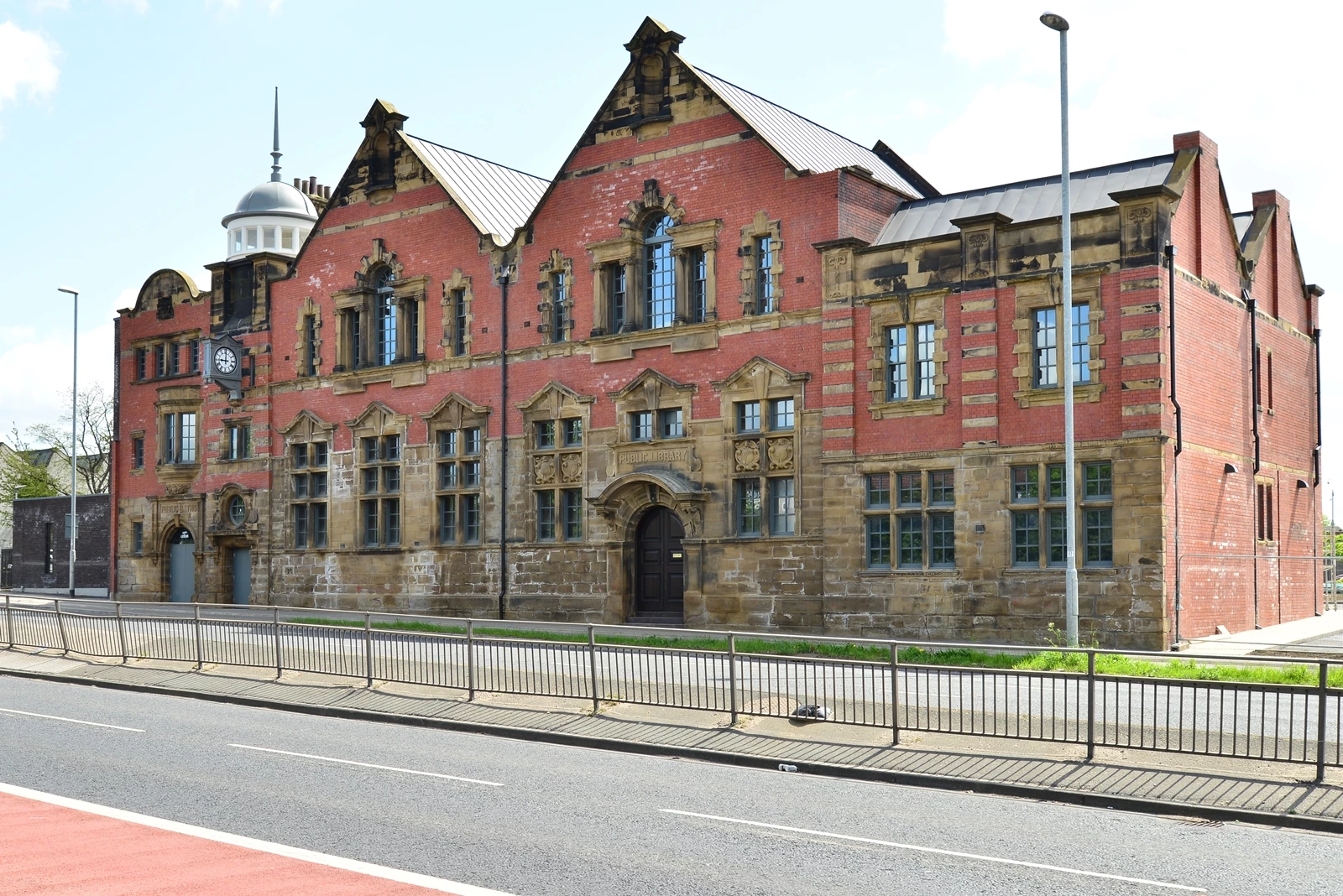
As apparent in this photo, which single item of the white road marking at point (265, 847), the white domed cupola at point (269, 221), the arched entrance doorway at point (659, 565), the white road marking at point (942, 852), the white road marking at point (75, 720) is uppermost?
the white domed cupola at point (269, 221)

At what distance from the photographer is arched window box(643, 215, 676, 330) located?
35.1m

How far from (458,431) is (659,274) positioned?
26.0ft

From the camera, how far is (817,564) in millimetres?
31469

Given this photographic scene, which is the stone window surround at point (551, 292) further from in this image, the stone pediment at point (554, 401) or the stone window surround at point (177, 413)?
the stone window surround at point (177, 413)

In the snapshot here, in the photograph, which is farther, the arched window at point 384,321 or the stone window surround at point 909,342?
the arched window at point 384,321

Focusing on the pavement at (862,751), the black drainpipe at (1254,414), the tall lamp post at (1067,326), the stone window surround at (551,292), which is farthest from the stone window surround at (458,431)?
the black drainpipe at (1254,414)

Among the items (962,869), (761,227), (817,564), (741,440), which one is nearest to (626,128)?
(761,227)

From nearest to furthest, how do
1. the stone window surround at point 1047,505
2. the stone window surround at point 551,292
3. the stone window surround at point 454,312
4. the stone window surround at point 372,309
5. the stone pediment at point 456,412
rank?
1. the stone window surround at point 1047,505
2. the stone window surround at point 551,292
3. the stone pediment at point 456,412
4. the stone window surround at point 454,312
5. the stone window surround at point 372,309

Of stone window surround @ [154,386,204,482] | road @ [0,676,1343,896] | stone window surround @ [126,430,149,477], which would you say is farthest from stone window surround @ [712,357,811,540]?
stone window surround @ [126,430,149,477]

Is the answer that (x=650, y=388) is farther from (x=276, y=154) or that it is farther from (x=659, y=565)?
(x=276, y=154)

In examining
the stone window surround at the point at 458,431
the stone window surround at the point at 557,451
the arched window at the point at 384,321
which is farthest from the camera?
the arched window at the point at 384,321

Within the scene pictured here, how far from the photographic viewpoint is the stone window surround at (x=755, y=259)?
107 ft

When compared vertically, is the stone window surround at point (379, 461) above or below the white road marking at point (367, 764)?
above

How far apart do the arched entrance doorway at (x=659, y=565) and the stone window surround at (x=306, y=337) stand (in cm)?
1391
